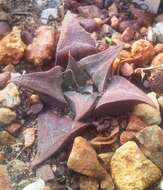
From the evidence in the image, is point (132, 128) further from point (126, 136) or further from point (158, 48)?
point (158, 48)

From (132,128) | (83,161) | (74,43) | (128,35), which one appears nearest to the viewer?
(83,161)

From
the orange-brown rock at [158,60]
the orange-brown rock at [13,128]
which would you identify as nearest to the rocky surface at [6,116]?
the orange-brown rock at [13,128]

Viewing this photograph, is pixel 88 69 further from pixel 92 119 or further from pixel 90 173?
pixel 90 173

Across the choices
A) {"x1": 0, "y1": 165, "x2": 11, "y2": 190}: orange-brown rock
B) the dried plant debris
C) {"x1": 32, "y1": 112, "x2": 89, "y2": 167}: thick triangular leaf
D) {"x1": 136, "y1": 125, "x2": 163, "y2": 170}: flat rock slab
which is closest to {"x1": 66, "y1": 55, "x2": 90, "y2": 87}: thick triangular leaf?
the dried plant debris

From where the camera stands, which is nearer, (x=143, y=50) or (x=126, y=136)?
(x=126, y=136)

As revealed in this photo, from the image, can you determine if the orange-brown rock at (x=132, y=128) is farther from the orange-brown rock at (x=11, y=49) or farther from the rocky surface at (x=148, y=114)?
the orange-brown rock at (x=11, y=49)

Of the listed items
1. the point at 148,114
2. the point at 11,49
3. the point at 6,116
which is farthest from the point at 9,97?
the point at 148,114
